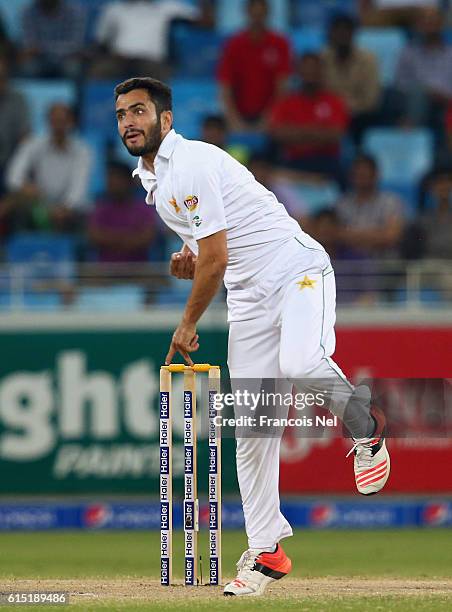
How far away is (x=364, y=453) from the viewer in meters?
5.43

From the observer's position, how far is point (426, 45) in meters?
12.3

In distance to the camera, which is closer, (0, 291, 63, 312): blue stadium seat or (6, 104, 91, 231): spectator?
(0, 291, 63, 312): blue stadium seat


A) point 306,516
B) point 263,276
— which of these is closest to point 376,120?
point 306,516

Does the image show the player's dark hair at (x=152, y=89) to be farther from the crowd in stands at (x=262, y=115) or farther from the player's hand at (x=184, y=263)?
the crowd in stands at (x=262, y=115)

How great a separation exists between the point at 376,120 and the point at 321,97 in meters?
0.61

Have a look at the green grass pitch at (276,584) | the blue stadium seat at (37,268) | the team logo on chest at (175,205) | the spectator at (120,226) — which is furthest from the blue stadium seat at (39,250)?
the team logo on chest at (175,205)

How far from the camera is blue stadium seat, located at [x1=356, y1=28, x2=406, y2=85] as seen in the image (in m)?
12.7

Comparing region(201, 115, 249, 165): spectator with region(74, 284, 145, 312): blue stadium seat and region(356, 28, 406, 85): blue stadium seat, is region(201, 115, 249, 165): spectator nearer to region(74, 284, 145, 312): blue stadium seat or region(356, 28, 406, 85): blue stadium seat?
region(74, 284, 145, 312): blue stadium seat

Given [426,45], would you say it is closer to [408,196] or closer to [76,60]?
[408,196]

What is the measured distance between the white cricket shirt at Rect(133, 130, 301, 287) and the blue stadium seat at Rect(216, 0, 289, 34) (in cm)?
735

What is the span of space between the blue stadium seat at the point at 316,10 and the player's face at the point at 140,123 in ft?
25.7

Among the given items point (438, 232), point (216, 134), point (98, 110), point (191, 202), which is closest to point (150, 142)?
point (191, 202)

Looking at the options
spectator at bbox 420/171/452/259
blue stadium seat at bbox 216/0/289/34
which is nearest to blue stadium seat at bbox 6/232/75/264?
spectator at bbox 420/171/452/259

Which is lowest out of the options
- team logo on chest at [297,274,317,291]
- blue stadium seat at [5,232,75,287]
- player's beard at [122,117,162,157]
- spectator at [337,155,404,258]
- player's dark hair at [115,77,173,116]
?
blue stadium seat at [5,232,75,287]
